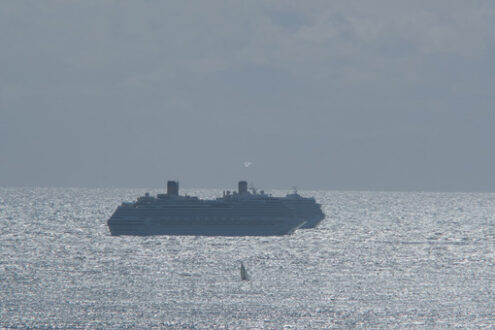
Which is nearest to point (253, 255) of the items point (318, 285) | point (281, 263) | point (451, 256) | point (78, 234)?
point (281, 263)

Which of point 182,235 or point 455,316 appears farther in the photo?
point 182,235

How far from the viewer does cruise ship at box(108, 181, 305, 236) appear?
410 ft

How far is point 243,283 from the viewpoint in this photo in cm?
7894

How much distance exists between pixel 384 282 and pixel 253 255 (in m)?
25.9

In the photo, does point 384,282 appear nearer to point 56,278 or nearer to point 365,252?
point 56,278

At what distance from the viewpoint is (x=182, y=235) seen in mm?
124812

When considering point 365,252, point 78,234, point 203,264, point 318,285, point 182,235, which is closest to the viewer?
point 318,285

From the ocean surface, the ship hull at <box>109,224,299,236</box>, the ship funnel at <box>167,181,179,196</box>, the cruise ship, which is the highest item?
the ship funnel at <box>167,181,179,196</box>

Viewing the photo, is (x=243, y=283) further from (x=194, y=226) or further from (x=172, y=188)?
(x=172, y=188)

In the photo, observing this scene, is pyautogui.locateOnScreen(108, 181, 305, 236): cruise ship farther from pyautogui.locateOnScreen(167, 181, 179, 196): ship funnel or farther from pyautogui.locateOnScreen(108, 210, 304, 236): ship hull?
pyautogui.locateOnScreen(167, 181, 179, 196): ship funnel

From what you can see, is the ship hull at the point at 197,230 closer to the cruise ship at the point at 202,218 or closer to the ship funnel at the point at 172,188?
the cruise ship at the point at 202,218

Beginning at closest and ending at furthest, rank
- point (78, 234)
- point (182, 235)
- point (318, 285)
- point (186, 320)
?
point (186, 320), point (318, 285), point (182, 235), point (78, 234)

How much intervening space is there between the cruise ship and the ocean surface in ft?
5.40

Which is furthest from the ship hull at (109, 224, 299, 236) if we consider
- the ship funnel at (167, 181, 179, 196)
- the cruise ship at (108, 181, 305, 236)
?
the ship funnel at (167, 181, 179, 196)
